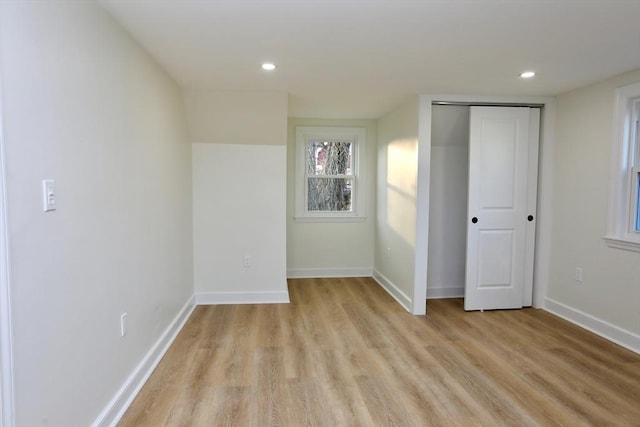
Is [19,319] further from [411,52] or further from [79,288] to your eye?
[411,52]

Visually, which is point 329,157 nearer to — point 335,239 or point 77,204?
point 335,239

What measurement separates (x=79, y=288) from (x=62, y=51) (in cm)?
98

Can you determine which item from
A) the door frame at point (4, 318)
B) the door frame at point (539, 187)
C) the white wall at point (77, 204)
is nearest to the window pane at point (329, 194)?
the door frame at point (539, 187)

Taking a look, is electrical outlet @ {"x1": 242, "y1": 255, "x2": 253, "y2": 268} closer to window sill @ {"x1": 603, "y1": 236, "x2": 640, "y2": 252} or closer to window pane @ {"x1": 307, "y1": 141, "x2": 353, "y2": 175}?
window pane @ {"x1": 307, "y1": 141, "x2": 353, "y2": 175}

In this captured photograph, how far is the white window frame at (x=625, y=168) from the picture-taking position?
9.43 ft

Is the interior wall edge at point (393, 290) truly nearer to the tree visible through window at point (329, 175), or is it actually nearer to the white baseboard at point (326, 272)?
the white baseboard at point (326, 272)

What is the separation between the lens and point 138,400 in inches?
82.8

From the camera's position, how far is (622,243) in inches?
114

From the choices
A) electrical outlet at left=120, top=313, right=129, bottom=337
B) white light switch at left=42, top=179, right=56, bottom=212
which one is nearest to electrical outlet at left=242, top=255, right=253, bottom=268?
electrical outlet at left=120, top=313, right=129, bottom=337

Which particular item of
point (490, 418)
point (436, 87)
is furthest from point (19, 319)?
point (436, 87)

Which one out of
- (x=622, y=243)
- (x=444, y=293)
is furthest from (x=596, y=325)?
(x=444, y=293)

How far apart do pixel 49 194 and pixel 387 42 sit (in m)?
1.90

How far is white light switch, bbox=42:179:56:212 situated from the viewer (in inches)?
53.6

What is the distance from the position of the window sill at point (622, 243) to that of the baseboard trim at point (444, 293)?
5.23 ft
